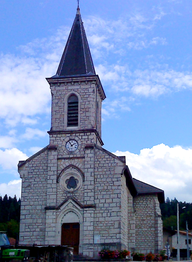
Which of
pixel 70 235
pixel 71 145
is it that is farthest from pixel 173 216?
pixel 70 235

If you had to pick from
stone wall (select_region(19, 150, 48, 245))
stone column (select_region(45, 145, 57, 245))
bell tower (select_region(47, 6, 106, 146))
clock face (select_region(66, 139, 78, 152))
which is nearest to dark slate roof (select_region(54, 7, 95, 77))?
bell tower (select_region(47, 6, 106, 146))

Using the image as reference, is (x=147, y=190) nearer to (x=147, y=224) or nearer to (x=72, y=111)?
(x=147, y=224)

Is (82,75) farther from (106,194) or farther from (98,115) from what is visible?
(106,194)

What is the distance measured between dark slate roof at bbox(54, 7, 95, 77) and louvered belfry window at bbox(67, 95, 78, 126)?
2027 mm

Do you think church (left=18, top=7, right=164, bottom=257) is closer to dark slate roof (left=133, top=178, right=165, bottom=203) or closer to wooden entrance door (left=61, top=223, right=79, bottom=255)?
wooden entrance door (left=61, top=223, right=79, bottom=255)

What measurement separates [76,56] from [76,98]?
3.99m

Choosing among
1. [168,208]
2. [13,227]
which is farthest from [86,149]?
[168,208]

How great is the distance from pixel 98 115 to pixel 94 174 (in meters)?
6.15

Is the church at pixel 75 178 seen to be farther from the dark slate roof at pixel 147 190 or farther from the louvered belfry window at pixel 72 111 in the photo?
the dark slate roof at pixel 147 190

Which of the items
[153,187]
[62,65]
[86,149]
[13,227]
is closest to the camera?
[86,149]

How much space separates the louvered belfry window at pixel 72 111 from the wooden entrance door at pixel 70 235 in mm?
7720

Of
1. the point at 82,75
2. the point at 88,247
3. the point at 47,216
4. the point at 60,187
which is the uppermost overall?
the point at 82,75

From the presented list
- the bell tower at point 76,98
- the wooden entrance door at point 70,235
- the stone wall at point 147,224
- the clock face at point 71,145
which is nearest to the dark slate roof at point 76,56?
the bell tower at point 76,98

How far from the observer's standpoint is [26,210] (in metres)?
32.7
